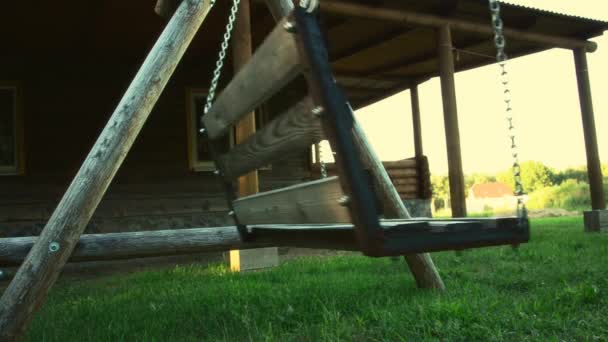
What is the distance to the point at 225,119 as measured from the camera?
258cm

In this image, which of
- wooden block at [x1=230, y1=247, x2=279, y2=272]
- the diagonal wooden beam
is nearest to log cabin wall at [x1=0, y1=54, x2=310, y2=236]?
the diagonal wooden beam

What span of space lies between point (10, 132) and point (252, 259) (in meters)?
4.66

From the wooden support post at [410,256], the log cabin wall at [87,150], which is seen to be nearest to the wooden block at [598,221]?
the log cabin wall at [87,150]

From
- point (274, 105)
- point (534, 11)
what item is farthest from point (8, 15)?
point (534, 11)

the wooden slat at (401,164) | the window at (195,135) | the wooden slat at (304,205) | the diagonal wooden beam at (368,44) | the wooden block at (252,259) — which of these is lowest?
the wooden block at (252,259)

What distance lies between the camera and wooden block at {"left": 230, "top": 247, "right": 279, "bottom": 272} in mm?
5957

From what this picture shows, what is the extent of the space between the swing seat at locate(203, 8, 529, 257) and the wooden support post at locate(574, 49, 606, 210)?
872cm

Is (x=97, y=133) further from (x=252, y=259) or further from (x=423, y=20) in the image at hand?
(x=423, y=20)

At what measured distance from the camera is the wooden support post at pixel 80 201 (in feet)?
8.52

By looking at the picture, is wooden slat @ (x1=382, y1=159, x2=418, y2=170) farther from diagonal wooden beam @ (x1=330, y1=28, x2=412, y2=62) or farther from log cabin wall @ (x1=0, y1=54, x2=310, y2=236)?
log cabin wall @ (x1=0, y1=54, x2=310, y2=236)

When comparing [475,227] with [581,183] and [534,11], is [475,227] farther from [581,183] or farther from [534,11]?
[581,183]

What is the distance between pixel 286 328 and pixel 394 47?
26.1 feet

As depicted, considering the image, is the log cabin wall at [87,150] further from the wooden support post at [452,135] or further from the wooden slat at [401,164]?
the wooden support post at [452,135]

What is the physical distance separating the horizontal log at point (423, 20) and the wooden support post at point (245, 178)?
1.16 metres
